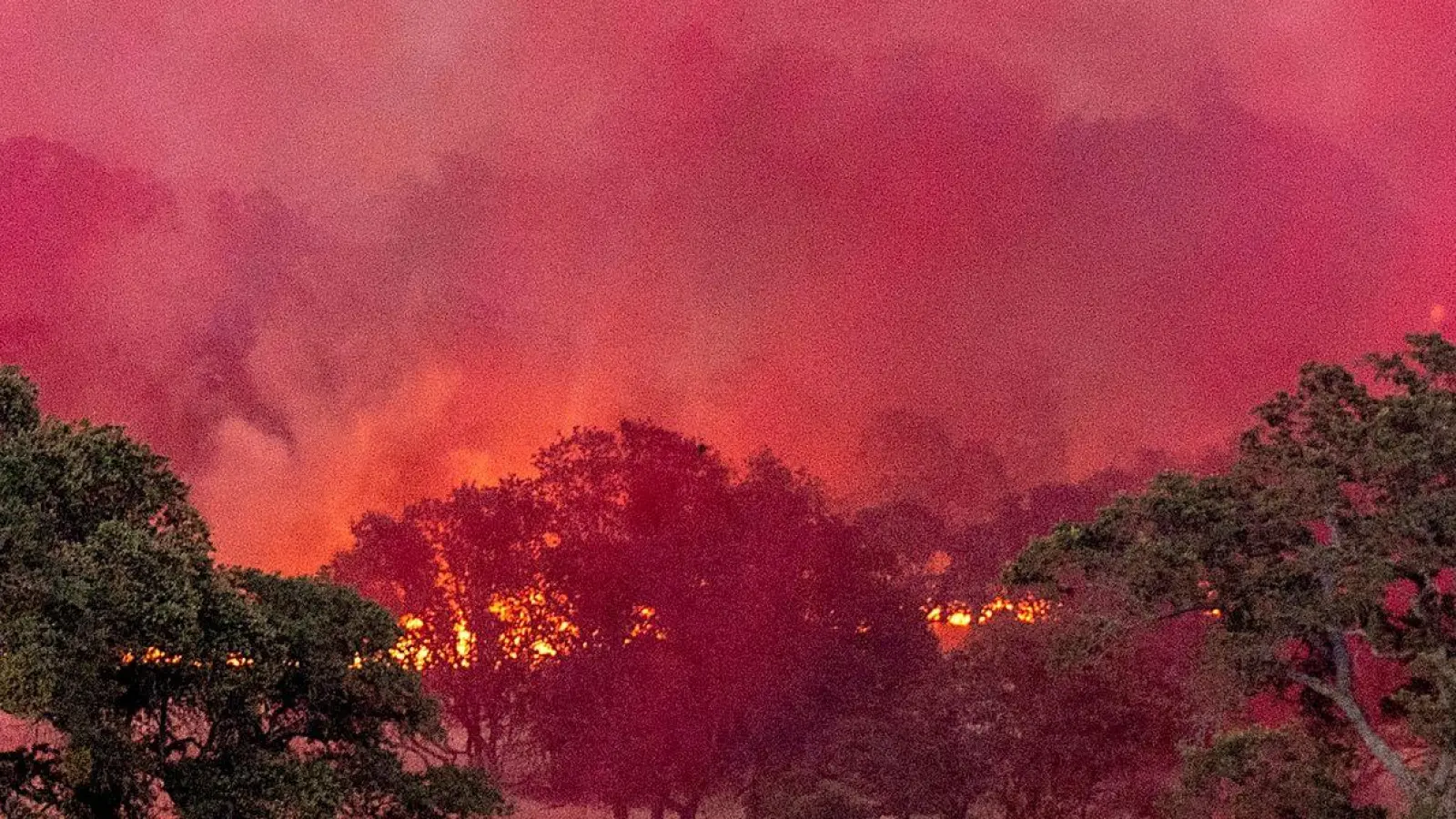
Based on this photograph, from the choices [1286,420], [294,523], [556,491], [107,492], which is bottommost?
[107,492]

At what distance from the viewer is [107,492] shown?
57.2ft

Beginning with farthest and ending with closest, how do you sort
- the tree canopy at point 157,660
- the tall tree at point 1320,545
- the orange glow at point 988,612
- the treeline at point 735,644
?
1. the orange glow at point 988,612
2. the tall tree at point 1320,545
3. the treeline at point 735,644
4. the tree canopy at point 157,660

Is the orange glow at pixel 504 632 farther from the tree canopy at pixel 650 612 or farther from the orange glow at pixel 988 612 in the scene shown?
the orange glow at pixel 988 612

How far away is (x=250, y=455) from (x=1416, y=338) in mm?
67898

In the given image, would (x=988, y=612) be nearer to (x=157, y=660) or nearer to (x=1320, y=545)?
(x=1320, y=545)

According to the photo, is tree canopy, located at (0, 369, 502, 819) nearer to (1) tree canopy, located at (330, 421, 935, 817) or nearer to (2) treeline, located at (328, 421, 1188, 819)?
(2) treeline, located at (328, 421, 1188, 819)

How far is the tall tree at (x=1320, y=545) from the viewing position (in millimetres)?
23703

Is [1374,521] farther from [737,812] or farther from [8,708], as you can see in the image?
[737,812]

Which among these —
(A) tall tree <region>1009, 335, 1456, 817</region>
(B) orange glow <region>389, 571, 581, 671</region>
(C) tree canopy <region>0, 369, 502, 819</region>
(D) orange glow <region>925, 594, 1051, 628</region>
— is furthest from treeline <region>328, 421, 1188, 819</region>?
(C) tree canopy <region>0, 369, 502, 819</region>

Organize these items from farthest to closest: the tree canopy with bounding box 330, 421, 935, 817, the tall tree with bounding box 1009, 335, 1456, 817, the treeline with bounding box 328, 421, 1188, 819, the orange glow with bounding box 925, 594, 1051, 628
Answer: the orange glow with bounding box 925, 594, 1051, 628, the tree canopy with bounding box 330, 421, 935, 817, the treeline with bounding box 328, 421, 1188, 819, the tall tree with bounding box 1009, 335, 1456, 817

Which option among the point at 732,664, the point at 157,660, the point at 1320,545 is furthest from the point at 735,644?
the point at 157,660

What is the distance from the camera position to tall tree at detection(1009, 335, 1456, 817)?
2370 cm

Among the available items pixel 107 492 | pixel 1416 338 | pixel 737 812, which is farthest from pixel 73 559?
pixel 737 812

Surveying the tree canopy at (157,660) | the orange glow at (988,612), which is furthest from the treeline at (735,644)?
the orange glow at (988,612)
